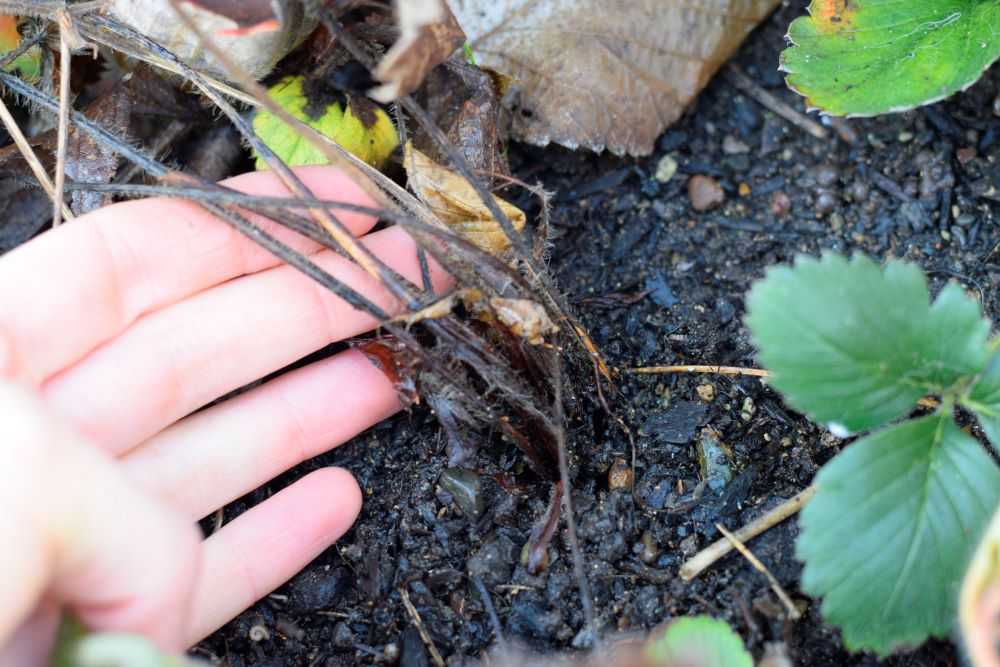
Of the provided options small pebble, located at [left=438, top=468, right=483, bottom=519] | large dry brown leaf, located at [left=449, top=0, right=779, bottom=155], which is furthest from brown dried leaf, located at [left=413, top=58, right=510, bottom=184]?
small pebble, located at [left=438, top=468, right=483, bottom=519]

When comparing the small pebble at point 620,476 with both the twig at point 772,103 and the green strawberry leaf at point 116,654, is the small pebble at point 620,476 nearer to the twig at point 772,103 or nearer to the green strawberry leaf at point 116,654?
the green strawberry leaf at point 116,654

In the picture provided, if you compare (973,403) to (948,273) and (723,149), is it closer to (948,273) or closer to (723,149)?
(948,273)

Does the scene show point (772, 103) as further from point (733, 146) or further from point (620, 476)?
point (620, 476)

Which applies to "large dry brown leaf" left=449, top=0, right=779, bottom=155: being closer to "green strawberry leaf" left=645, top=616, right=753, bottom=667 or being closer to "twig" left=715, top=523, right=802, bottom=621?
"twig" left=715, top=523, right=802, bottom=621

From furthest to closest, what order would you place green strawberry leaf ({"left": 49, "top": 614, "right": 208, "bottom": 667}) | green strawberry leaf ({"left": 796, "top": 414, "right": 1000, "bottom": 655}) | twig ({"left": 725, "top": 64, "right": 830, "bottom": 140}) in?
1. twig ({"left": 725, "top": 64, "right": 830, "bottom": 140})
2. green strawberry leaf ({"left": 796, "top": 414, "right": 1000, "bottom": 655})
3. green strawberry leaf ({"left": 49, "top": 614, "right": 208, "bottom": 667})

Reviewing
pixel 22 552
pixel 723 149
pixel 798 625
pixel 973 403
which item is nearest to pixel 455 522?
pixel 798 625
